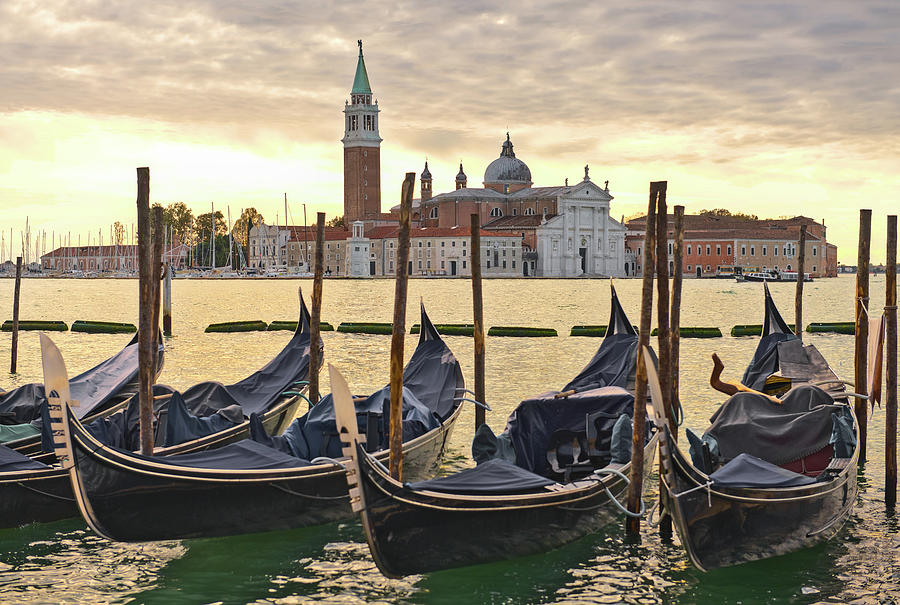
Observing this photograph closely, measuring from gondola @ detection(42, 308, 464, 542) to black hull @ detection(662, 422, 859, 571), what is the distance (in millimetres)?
2051

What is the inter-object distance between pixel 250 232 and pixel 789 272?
51595mm

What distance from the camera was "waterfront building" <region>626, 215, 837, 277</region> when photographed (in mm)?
84375

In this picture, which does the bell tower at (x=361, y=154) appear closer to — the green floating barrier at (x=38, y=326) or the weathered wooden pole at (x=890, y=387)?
the green floating barrier at (x=38, y=326)

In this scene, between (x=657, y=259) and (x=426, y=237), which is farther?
(x=426, y=237)

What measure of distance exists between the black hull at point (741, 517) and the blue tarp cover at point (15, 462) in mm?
4147

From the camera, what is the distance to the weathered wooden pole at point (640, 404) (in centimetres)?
648

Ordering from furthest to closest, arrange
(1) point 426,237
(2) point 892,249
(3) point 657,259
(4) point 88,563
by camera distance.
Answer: (1) point 426,237 → (2) point 892,249 → (3) point 657,259 → (4) point 88,563

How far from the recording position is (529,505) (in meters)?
5.91

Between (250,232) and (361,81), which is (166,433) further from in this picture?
(250,232)

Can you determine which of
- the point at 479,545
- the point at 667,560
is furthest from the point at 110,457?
the point at 667,560

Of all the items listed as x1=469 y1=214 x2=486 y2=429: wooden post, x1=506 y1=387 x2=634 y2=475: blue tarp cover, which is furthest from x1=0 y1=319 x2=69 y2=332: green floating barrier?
x1=506 y1=387 x2=634 y2=475: blue tarp cover

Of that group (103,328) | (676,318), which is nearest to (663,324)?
(676,318)

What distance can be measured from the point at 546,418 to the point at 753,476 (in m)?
1.84

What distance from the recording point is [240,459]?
6277 millimetres
